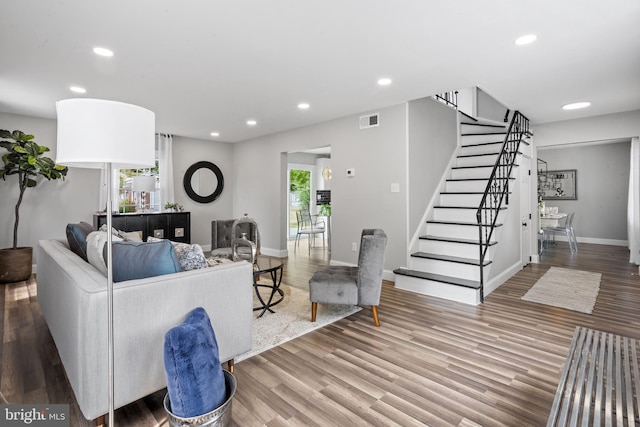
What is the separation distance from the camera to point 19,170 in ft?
14.9

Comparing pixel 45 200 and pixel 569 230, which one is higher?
pixel 45 200

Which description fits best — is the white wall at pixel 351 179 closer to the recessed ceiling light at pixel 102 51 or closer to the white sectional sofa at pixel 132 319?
the white sectional sofa at pixel 132 319

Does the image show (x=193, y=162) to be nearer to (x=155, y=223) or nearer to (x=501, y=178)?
(x=155, y=223)

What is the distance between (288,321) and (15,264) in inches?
164

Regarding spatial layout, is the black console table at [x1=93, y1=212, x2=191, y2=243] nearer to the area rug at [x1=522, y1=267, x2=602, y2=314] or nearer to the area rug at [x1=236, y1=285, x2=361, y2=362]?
the area rug at [x1=236, y1=285, x2=361, y2=362]

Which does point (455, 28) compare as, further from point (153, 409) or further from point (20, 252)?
point (20, 252)

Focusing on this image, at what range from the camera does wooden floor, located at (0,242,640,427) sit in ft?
6.05

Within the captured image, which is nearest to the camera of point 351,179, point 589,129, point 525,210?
point 351,179

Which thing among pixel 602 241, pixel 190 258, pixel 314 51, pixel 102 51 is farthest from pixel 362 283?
pixel 602 241

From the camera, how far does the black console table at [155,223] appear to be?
5.49 meters

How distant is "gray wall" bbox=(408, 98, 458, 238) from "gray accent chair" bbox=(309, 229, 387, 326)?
1.70m

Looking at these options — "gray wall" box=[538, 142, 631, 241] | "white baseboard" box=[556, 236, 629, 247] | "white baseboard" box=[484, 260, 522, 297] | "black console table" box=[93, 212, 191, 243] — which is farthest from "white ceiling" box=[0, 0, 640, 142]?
"white baseboard" box=[556, 236, 629, 247]

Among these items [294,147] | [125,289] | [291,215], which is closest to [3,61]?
[125,289]

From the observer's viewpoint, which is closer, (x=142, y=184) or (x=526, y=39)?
(x=526, y=39)
